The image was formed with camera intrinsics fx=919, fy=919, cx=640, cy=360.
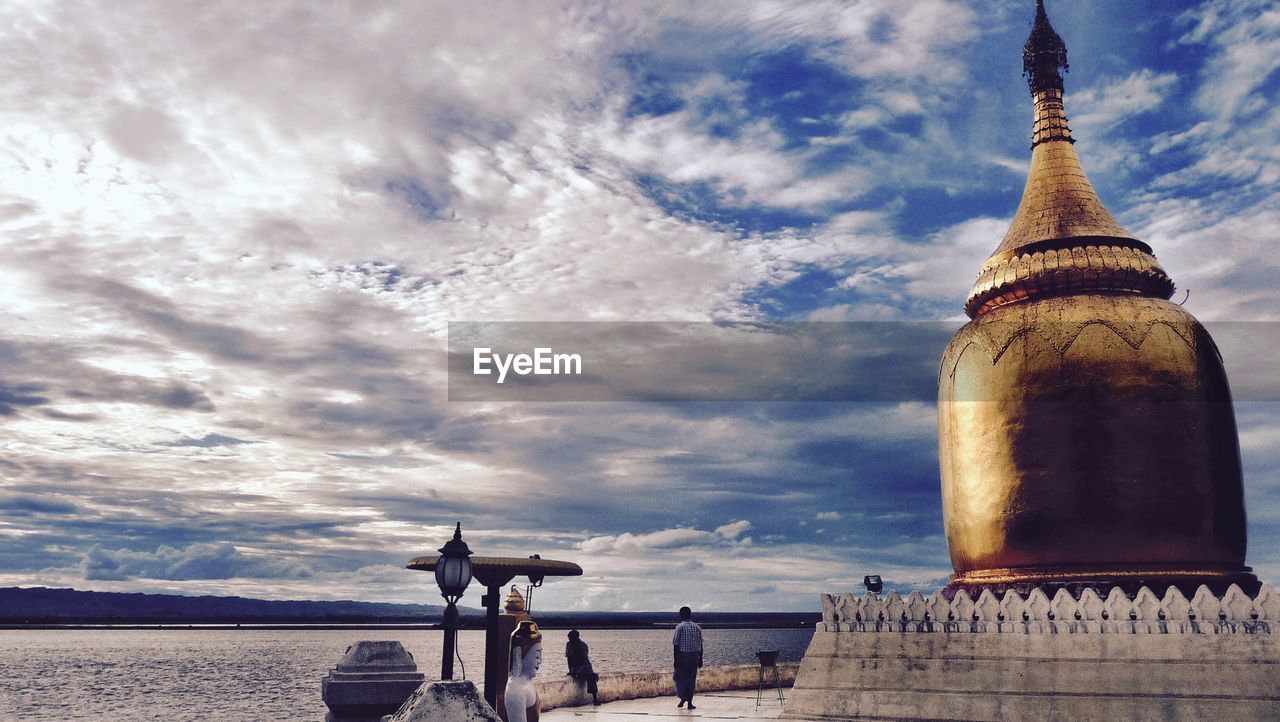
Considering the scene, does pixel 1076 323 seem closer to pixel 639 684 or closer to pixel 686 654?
pixel 686 654

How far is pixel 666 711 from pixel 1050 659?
7448mm

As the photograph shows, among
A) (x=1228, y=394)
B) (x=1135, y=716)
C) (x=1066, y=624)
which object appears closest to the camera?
(x=1135, y=716)

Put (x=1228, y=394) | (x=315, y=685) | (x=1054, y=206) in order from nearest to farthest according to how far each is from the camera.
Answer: (x=1228, y=394) → (x=1054, y=206) → (x=315, y=685)

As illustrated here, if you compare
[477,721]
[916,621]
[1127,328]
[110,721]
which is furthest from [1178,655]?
[110,721]

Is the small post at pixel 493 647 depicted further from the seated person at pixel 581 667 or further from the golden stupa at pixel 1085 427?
the golden stupa at pixel 1085 427

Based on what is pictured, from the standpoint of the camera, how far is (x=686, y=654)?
61.9 feet

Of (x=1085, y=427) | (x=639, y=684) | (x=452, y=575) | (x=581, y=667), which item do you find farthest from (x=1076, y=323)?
(x=452, y=575)

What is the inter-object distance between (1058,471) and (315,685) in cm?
8184

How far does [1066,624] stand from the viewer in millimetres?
15656

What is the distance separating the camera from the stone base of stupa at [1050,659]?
14.4 m

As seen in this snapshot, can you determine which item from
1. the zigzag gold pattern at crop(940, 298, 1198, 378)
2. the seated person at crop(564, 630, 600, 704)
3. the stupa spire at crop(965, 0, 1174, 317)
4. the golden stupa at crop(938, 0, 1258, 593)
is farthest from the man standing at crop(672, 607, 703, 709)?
the stupa spire at crop(965, 0, 1174, 317)

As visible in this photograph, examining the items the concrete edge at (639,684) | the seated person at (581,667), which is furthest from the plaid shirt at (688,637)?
the concrete edge at (639,684)

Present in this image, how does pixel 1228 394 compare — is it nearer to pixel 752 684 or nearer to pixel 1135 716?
pixel 1135 716

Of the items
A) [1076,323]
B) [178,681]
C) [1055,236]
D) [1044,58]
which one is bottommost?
[178,681]
